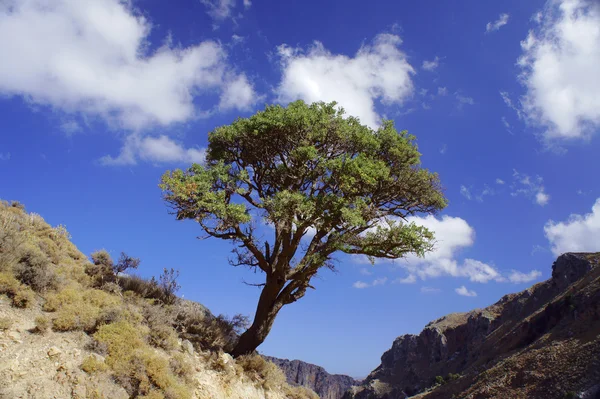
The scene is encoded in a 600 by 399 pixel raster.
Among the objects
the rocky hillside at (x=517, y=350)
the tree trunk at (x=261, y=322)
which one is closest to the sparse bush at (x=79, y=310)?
the tree trunk at (x=261, y=322)

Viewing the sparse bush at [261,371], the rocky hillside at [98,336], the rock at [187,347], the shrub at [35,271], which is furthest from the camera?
the sparse bush at [261,371]

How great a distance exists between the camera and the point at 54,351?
30.7 ft

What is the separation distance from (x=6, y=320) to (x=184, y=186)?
6322 millimetres

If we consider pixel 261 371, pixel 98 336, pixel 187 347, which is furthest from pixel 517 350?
pixel 98 336

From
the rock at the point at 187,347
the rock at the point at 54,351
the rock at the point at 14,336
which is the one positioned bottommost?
the rock at the point at 54,351

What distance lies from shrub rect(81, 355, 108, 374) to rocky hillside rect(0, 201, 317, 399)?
0.02m

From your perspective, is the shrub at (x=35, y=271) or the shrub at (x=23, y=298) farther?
the shrub at (x=35, y=271)

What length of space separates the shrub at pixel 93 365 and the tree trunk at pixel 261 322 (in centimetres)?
581

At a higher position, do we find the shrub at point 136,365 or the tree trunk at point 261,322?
the tree trunk at point 261,322

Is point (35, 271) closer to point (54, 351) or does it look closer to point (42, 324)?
point (42, 324)

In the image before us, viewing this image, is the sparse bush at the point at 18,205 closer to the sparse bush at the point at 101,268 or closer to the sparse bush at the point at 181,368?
the sparse bush at the point at 101,268

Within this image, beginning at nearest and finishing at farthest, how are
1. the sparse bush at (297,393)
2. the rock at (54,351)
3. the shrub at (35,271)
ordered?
the rock at (54,351)
the shrub at (35,271)
the sparse bush at (297,393)

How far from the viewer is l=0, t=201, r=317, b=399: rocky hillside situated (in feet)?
29.6

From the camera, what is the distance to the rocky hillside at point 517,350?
47969mm
